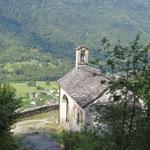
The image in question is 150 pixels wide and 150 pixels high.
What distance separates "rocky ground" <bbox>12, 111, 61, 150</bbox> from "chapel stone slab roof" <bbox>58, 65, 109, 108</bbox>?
9.89 feet

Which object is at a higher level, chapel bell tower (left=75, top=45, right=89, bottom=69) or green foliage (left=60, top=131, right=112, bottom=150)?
chapel bell tower (left=75, top=45, right=89, bottom=69)

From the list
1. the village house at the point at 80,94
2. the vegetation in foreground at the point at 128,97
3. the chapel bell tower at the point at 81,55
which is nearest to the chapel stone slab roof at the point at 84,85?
the village house at the point at 80,94

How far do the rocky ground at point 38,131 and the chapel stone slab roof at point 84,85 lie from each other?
301 cm

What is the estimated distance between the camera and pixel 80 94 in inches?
1201

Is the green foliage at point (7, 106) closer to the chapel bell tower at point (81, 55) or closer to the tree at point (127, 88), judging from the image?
the tree at point (127, 88)

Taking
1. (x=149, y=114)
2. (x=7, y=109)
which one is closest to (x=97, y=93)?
(x=7, y=109)

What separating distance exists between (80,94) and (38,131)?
400 cm

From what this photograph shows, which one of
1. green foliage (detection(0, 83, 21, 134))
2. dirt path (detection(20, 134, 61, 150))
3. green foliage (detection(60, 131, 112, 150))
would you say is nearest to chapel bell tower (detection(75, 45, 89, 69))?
dirt path (detection(20, 134, 61, 150))

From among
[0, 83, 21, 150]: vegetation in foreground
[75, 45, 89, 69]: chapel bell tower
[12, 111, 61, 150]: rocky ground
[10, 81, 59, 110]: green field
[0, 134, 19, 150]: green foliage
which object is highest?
[75, 45, 89, 69]: chapel bell tower

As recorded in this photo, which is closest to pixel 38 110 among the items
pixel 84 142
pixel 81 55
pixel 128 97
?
pixel 81 55

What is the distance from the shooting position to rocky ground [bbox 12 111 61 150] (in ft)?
81.6

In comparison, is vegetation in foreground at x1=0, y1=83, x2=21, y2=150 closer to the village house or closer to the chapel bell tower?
the village house

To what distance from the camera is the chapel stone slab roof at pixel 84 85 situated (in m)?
28.5

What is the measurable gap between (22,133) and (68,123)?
4726 millimetres
